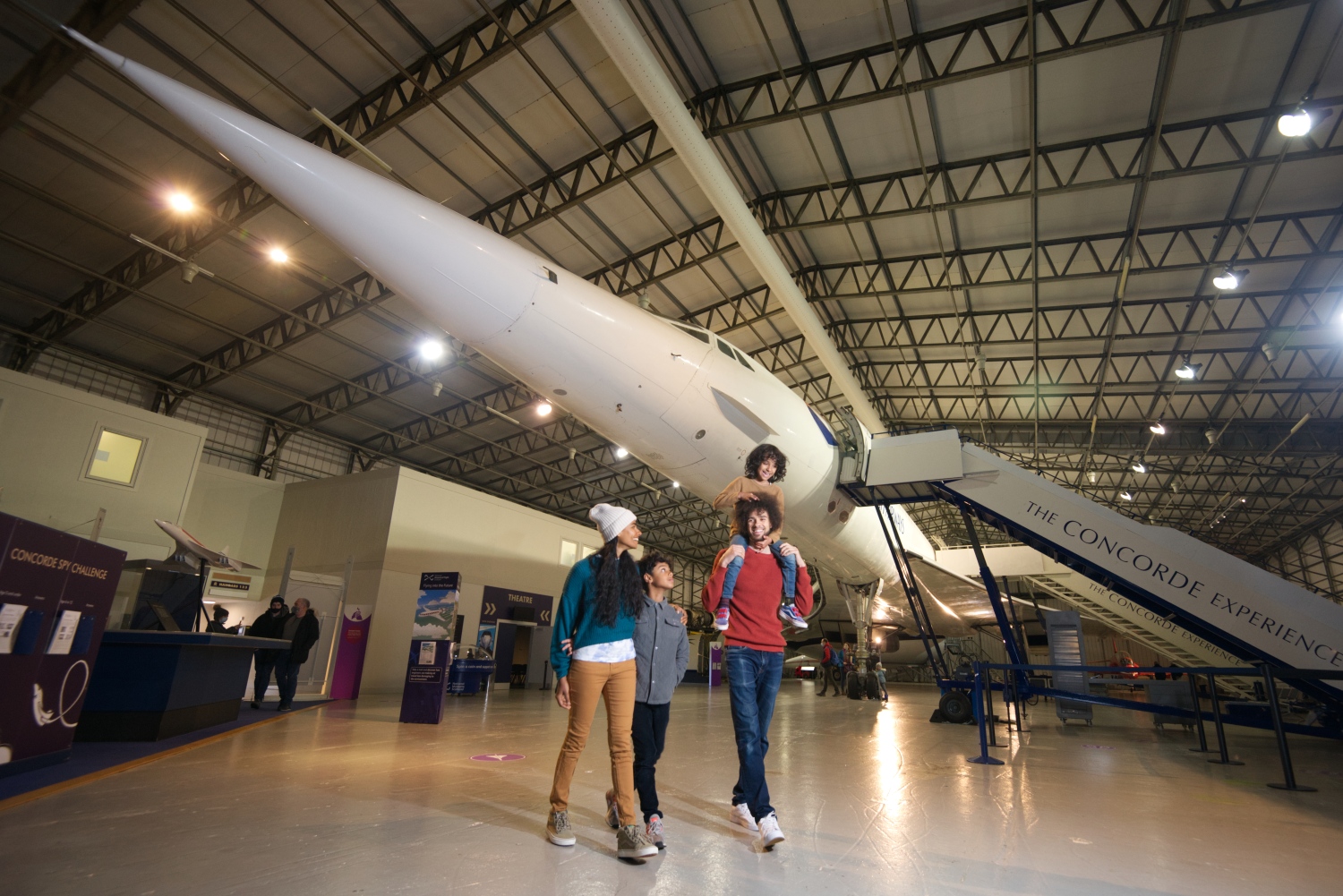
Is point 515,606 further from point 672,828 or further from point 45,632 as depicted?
point 672,828

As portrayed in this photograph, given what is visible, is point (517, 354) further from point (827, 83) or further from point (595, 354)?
point (827, 83)

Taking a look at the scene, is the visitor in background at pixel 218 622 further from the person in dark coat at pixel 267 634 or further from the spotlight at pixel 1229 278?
the spotlight at pixel 1229 278

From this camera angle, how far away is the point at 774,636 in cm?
315

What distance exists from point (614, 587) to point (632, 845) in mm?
1014

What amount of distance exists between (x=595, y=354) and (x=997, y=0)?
8106 mm

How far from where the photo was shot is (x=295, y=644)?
8727mm

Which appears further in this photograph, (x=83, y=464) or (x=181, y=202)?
(x=83, y=464)

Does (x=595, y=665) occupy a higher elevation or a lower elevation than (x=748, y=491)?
lower

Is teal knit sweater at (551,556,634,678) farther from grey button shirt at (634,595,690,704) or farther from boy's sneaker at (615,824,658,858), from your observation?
boy's sneaker at (615,824,658,858)

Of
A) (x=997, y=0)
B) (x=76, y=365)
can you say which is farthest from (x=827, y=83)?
(x=76, y=365)

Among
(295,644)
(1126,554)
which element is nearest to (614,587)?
(1126,554)

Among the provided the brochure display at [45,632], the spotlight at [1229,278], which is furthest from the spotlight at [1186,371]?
the brochure display at [45,632]

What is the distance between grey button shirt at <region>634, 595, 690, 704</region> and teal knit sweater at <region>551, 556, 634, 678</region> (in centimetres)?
11

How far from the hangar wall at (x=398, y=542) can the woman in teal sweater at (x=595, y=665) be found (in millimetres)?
12859
